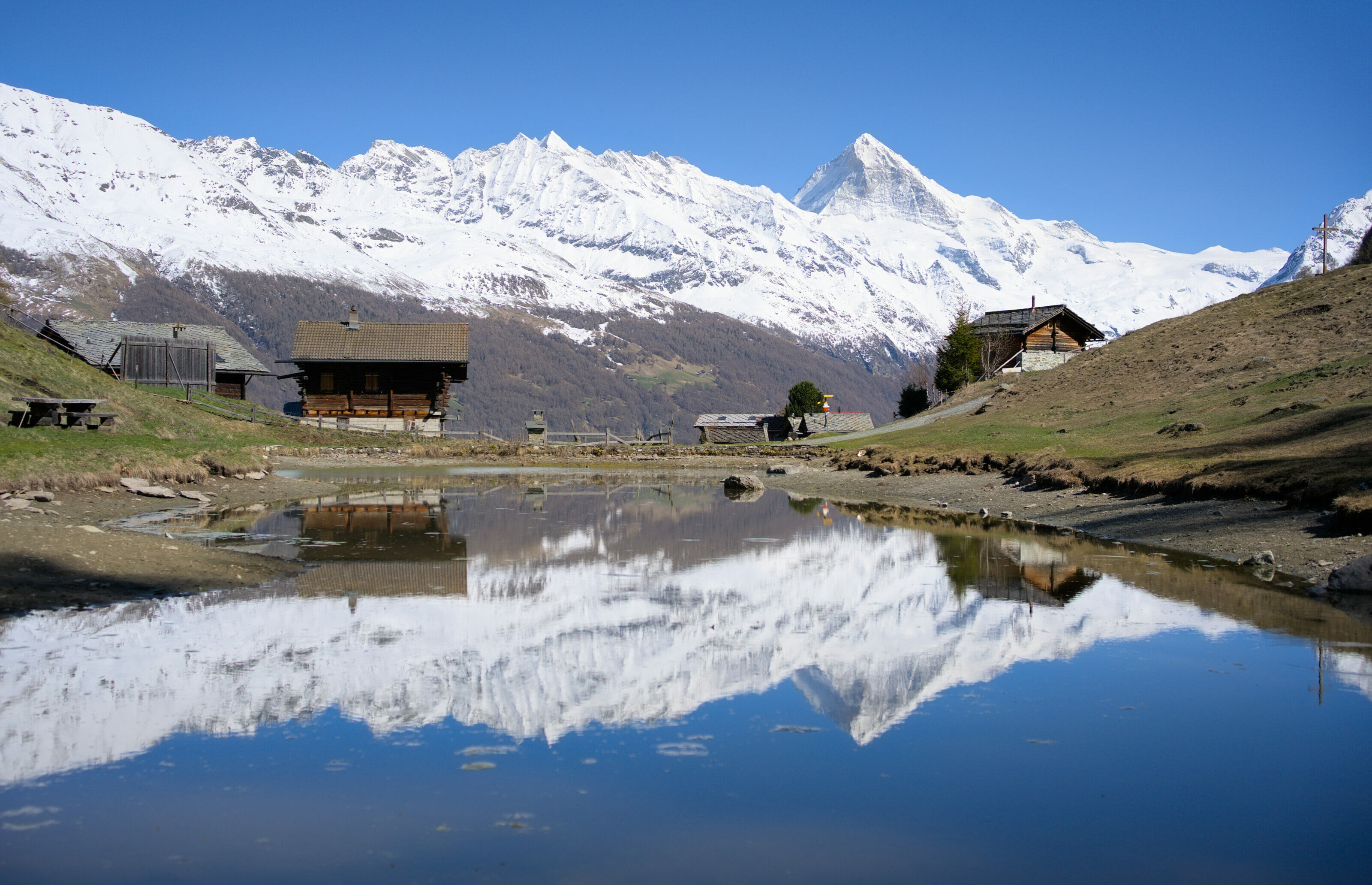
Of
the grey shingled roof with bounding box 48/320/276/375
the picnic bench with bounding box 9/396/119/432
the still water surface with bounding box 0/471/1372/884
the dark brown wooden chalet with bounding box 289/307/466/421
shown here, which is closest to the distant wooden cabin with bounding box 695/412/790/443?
the dark brown wooden chalet with bounding box 289/307/466/421

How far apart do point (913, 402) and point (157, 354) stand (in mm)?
53827

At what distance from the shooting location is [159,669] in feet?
33.1

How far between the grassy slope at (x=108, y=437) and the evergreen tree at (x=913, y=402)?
1800 inches

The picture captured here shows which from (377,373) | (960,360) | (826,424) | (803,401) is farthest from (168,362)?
(803,401)

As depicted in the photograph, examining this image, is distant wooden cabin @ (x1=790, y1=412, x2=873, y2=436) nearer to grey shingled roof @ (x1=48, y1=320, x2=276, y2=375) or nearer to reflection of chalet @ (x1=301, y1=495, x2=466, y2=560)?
grey shingled roof @ (x1=48, y1=320, x2=276, y2=375)

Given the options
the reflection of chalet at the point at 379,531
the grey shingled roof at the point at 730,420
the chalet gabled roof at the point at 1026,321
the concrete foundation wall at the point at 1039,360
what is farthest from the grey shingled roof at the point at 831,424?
the reflection of chalet at the point at 379,531

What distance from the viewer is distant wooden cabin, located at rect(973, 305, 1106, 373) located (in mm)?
73750

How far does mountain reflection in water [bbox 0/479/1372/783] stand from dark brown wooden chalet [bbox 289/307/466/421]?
48.3 metres

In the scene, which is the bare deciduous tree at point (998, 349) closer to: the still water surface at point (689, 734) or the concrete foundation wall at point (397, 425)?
the concrete foundation wall at point (397, 425)

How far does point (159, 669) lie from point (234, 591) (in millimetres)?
4083

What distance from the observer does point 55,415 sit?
2906 centimetres

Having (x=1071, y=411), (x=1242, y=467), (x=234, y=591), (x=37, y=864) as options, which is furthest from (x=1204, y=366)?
(x=37, y=864)

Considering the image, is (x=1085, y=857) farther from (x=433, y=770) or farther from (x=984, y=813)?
(x=433, y=770)

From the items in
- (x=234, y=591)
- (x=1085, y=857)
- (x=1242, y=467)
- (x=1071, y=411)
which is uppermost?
(x=1071, y=411)
